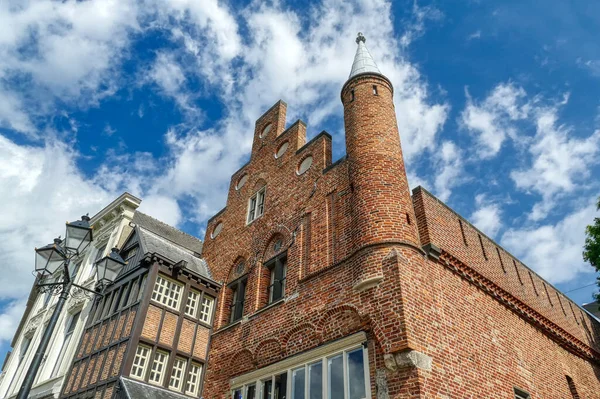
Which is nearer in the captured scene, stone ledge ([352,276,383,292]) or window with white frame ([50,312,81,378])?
stone ledge ([352,276,383,292])

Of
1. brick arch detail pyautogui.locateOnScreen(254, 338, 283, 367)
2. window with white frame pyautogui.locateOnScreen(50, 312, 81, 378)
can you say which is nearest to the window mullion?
brick arch detail pyautogui.locateOnScreen(254, 338, 283, 367)

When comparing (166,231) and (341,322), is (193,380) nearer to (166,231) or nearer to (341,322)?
(341,322)

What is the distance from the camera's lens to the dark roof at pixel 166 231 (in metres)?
22.5

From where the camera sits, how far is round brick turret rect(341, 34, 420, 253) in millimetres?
11977

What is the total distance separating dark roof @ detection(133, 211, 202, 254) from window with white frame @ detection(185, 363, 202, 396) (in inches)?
312

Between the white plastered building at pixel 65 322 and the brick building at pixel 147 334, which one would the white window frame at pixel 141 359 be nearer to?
the brick building at pixel 147 334

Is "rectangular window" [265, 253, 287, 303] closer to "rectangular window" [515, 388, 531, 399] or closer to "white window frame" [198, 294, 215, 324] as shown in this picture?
"white window frame" [198, 294, 215, 324]

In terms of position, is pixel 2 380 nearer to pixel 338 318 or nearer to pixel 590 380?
pixel 338 318

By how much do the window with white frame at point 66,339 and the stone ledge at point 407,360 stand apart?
1451 centimetres

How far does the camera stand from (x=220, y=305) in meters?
16.8

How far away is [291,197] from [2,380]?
63.9 ft

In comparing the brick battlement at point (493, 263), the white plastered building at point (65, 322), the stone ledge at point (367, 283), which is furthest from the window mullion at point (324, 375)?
the white plastered building at point (65, 322)

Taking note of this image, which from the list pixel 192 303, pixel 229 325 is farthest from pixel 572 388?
pixel 192 303

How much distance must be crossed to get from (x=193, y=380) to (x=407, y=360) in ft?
27.7
